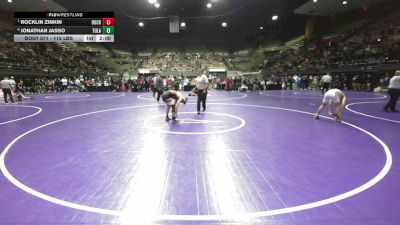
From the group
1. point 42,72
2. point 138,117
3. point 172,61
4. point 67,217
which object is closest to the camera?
point 67,217

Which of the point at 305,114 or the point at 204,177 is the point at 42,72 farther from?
the point at 204,177

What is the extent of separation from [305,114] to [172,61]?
39.0 m

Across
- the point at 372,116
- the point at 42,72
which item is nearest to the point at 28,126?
the point at 372,116

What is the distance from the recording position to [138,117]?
9.70 m

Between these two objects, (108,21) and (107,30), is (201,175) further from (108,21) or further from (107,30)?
Answer: (108,21)
